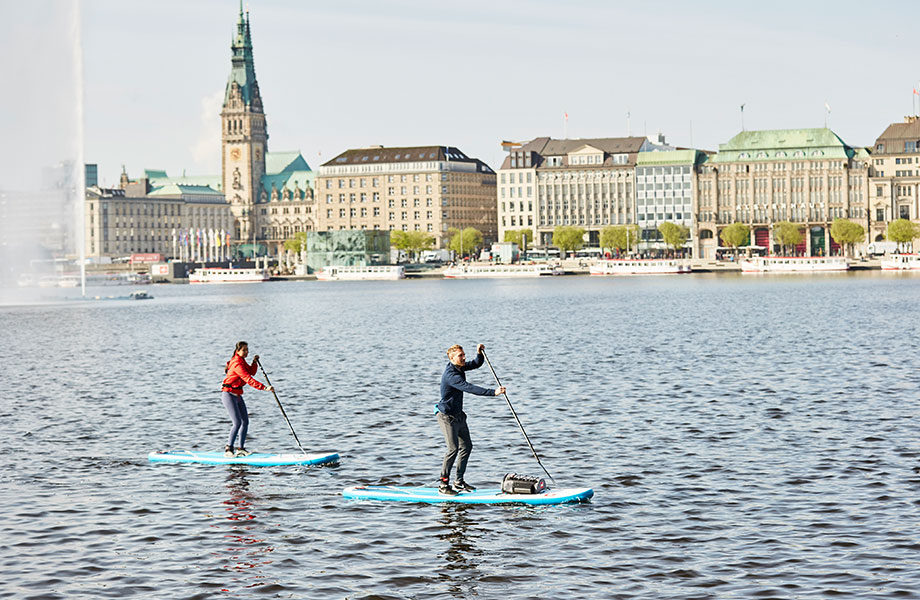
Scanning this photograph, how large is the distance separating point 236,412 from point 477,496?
7178 mm

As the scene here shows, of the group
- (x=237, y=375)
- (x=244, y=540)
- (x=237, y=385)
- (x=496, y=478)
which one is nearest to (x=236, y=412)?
(x=237, y=385)

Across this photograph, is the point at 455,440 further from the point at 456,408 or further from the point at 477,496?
the point at 477,496

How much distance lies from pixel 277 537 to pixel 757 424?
16868 millimetres

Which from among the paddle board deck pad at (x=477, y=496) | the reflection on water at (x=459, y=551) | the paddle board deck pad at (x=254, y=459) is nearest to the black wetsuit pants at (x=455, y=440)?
the paddle board deck pad at (x=477, y=496)

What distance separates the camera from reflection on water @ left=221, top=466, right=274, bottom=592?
21656 millimetres

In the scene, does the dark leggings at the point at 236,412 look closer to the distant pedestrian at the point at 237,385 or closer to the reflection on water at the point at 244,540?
the distant pedestrian at the point at 237,385

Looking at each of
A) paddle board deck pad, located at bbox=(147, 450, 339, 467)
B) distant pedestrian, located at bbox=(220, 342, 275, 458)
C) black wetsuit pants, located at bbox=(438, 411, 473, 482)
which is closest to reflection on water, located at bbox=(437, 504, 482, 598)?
black wetsuit pants, located at bbox=(438, 411, 473, 482)

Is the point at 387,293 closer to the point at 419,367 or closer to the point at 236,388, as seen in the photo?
the point at 419,367

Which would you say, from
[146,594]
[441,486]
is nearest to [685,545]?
[441,486]

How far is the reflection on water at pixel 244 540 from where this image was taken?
2166 centimetres

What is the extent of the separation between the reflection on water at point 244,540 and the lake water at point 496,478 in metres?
0.07

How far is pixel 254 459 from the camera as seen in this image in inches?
1241

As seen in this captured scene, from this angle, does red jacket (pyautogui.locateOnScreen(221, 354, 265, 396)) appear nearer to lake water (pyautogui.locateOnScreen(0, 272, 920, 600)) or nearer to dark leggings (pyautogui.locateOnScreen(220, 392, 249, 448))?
dark leggings (pyautogui.locateOnScreen(220, 392, 249, 448))

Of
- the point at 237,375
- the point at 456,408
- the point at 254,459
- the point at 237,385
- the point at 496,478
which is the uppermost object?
the point at 237,375
